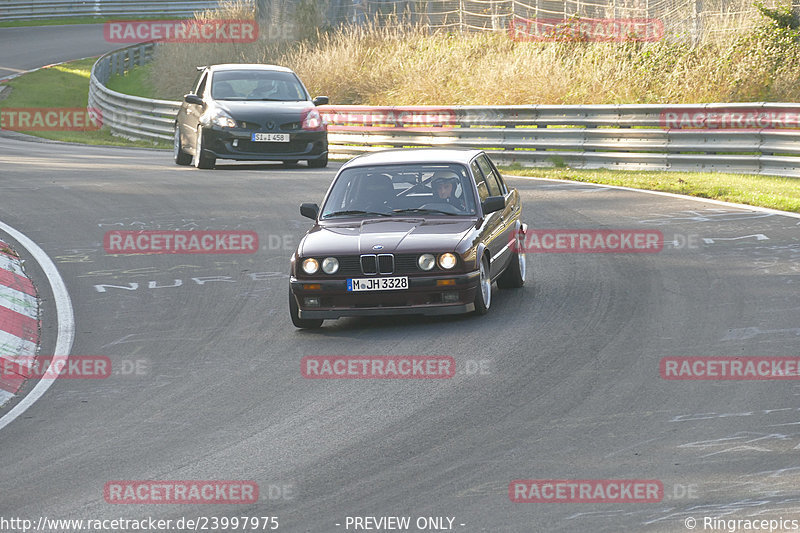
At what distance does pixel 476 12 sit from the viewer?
3512 centimetres

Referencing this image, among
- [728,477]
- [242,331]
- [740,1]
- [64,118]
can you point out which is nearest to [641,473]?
[728,477]

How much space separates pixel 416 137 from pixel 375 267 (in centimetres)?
1438

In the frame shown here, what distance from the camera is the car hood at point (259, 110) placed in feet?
69.0

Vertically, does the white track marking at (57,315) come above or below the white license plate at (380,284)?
below

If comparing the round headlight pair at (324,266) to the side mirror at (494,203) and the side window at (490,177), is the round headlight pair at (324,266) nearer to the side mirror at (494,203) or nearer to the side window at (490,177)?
the side mirror at (494,203)

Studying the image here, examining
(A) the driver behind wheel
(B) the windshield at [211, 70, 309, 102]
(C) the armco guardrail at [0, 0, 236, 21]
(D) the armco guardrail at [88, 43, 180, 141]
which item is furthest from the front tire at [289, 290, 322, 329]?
(C) the armco guardrail at [0, 0, 236, 21]

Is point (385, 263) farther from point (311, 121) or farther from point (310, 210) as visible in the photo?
point (311, 121)

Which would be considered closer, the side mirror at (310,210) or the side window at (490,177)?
the side mirror at (310,210)

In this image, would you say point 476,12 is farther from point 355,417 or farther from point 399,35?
point 355,417

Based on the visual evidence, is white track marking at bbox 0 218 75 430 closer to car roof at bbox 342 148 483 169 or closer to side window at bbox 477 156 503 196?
car roof at bbox 342 148 483 169

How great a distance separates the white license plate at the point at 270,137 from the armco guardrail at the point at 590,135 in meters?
3.69

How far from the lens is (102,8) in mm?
→ 61781

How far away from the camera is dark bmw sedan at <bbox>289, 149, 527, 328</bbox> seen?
396 inches

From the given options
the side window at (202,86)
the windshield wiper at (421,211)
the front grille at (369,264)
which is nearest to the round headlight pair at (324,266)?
the front grille at (369,264)
